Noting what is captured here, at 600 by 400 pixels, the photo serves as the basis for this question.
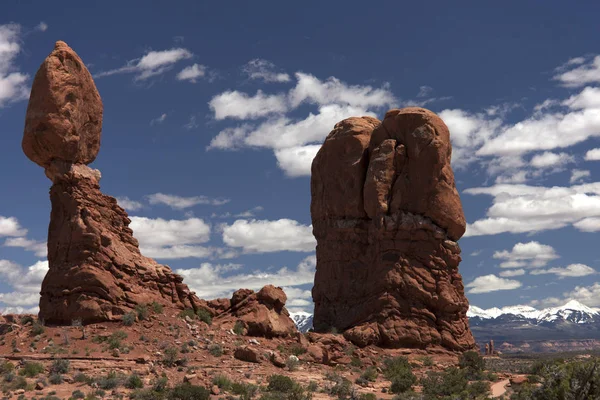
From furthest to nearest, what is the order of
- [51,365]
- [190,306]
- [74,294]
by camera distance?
[190,306], [74,294], [51,365]

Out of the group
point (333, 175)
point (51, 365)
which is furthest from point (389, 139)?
point (51, 365)

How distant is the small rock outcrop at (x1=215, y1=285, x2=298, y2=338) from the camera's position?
44656mm

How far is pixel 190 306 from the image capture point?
145 ft

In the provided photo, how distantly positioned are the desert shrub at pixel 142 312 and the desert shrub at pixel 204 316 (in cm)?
391

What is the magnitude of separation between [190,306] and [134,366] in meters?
9.81

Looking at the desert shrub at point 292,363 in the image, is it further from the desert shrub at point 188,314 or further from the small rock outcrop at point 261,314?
the desert shrub at point 188,314

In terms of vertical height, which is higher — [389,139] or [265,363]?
[389,139]

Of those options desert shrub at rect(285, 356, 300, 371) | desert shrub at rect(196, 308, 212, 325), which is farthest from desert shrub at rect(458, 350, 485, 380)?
desert shrub at rect(196, 308, 212, 325)

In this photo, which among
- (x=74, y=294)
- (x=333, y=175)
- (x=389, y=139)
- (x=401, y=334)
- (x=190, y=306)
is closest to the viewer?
(x=74, y=294)

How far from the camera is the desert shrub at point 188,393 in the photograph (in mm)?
29344

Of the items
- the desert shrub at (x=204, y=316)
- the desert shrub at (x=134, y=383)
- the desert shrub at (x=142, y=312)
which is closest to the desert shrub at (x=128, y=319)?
the desert shrub at (x=142, y=312)

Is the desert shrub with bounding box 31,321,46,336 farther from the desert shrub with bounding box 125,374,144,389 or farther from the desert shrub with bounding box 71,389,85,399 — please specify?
the desert shrub with bounding box 71,389,85,399

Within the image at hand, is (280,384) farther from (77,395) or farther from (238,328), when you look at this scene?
(238,328)

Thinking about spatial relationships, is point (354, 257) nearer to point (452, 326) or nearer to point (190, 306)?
point (452, 326)
